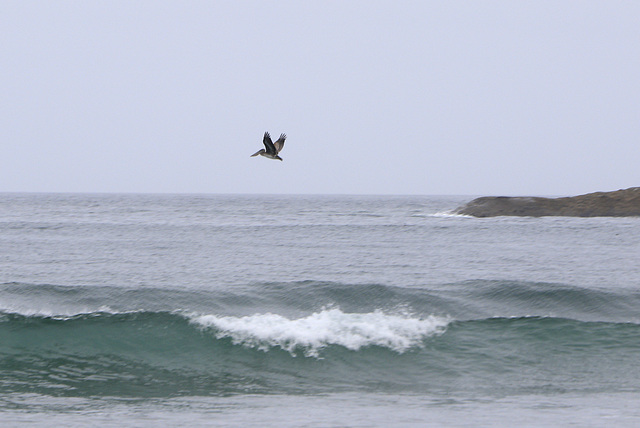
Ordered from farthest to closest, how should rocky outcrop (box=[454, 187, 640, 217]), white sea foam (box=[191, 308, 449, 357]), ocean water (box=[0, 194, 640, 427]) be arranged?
rocky outcrop (box=[454, 187, 640, 217]) → white sea foam (box=[191, 308, 449, 357]) → ocean water (box=[0, 194, 640, 427])

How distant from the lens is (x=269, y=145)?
677 inches

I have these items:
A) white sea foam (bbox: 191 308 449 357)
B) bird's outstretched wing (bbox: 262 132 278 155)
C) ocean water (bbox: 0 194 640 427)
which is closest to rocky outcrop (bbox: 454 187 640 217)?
ocean water (bbox: 0 194 640 427)

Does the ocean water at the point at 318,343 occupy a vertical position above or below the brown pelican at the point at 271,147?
below

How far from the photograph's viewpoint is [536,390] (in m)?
11.9

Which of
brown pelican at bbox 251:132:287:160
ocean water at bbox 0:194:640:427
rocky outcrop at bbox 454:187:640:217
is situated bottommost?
ocean water at bbox 0:194:640:427

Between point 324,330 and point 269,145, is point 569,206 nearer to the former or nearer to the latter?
point 269,145

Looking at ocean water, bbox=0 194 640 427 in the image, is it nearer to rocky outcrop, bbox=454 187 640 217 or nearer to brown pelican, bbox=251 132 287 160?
brown pelican, bbox=251 132 287 160

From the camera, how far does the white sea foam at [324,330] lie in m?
14.9

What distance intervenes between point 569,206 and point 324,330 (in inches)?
2066

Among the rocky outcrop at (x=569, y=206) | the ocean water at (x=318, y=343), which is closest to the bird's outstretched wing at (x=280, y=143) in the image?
the ocean water at (x=318, y=343)

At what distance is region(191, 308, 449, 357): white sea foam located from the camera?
14.9 meters

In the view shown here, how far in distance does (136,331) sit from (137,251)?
52.5 ft

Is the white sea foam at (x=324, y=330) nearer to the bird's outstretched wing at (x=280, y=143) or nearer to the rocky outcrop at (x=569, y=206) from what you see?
the bird's outstretched wing at (x=280, y=143)

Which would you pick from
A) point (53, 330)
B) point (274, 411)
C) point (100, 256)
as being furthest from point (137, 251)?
point (274, 411)
